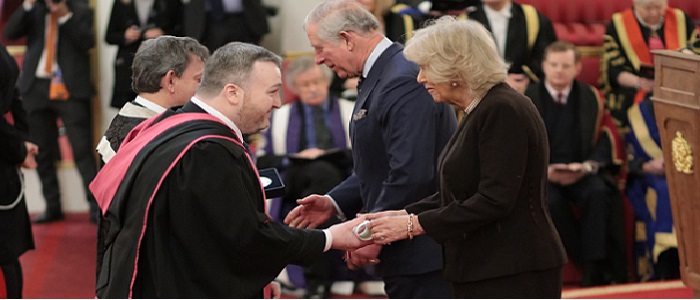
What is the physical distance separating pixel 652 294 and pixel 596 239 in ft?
1.71

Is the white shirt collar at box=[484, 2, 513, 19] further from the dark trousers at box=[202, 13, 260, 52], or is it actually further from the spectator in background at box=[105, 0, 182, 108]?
the spectator in background at box=[105, 0, 182, 108]

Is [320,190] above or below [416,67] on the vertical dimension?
below

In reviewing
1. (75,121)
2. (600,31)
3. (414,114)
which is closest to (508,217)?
(414,114)

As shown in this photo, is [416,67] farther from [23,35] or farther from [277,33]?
[23,35]

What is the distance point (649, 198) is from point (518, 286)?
3502mm

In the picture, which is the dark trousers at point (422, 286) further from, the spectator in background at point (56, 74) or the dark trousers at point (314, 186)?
the spectator in background at point (56, 74)

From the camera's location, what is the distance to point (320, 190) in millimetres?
6395

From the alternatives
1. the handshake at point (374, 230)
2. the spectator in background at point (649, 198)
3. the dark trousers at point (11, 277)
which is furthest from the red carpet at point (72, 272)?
the handshake at point (374, 230)

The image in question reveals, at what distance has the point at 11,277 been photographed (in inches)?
219

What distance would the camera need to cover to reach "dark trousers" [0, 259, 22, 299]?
18.1 ft

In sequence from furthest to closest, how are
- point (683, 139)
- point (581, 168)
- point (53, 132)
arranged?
point (53, 132) → point (581, 168) → point (683, 139)

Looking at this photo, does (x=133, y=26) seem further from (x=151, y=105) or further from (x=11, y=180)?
(x=151, y=105)

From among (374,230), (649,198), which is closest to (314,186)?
(649,198)

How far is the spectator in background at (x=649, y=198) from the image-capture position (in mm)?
6668
